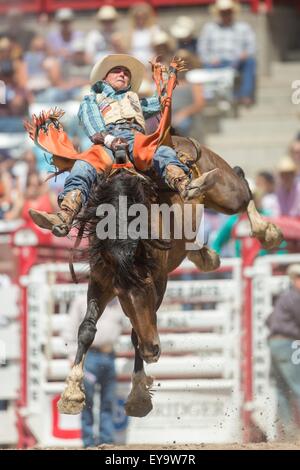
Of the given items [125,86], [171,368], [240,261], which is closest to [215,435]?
[171,368]

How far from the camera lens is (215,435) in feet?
34.5

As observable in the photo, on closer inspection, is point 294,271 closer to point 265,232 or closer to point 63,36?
point 265,232

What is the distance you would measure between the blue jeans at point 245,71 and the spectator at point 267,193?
6.92ft

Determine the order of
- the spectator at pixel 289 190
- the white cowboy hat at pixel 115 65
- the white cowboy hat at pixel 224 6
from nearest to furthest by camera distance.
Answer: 1. the white cowboy hat at pixel 115 65
2. the spectator at pixel 289 190
3. the white cowboy hat at pixel 224 6

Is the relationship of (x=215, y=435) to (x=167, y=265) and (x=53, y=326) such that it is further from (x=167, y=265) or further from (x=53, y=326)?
(x=167, y=265)

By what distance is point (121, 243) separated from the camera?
7.44 metres

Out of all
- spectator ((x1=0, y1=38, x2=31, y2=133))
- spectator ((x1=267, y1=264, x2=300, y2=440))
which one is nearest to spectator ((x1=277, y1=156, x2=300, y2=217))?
spectator ((x1=267, y1=264, x2=300, y2=440))

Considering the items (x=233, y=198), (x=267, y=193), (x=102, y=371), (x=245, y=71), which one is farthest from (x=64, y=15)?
(x=233, y=198)

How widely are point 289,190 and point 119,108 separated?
4314 mm

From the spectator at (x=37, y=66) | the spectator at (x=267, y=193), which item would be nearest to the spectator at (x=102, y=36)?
the spectator at (x=37, y=66)

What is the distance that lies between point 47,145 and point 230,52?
630cm

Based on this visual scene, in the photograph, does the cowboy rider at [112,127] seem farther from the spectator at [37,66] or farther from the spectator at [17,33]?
the spectator at [17,33]

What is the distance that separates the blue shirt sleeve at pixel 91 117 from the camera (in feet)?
25.5
